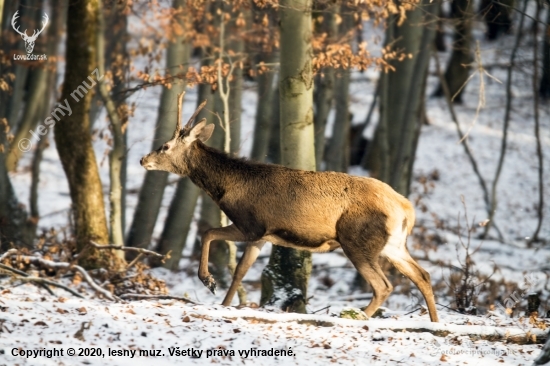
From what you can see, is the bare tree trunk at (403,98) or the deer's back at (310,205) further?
the bare tree trunk at (403,98)

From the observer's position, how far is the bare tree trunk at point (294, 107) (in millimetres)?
10570

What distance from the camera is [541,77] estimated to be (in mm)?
32438

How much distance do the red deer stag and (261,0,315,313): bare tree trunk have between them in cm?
79

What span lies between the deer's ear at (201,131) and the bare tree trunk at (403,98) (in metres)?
6.14

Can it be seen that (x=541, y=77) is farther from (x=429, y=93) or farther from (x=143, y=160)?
(x=143, y=160)

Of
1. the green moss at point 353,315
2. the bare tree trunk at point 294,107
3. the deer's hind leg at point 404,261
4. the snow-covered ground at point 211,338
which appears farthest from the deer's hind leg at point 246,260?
the deer's hind leg at point 404,261

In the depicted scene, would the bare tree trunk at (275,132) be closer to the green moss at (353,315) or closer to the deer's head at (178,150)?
the deer's head at (178,150)

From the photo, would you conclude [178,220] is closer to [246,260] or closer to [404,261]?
[246,260]

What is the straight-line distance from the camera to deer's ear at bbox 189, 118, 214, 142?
10.1 metres

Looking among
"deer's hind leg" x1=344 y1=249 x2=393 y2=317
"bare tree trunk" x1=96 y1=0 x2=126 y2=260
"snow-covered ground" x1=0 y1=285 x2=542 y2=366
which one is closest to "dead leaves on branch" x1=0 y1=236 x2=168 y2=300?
"snow-covered ground" x1=0 y1=285 x2=542 y2=366

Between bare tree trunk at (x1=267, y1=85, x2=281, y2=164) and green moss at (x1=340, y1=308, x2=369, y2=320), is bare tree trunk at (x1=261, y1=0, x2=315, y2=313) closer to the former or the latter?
green moss at (x1=340, y1=308, x2=369, y2=320)

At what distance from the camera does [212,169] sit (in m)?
10.0

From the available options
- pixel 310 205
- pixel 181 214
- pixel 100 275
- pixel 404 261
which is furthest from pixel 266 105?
pixel 404 261

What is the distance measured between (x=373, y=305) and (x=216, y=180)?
8.05 ft
